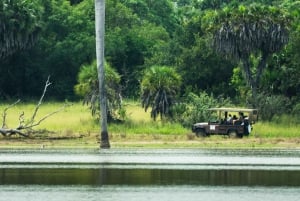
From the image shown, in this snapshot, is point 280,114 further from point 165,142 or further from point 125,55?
point 125,55

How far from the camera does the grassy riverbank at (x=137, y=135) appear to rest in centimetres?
5678

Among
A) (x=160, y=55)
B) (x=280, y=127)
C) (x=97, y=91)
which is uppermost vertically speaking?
(x=160, y=55)

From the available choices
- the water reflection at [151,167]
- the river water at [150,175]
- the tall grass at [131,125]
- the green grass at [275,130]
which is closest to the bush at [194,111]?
the tall grass at [131,125]

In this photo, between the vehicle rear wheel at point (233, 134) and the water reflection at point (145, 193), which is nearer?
the water reflection at point (145, 193)

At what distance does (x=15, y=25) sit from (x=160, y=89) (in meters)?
16.2

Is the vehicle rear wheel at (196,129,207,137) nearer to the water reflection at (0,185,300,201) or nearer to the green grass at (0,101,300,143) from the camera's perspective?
the green grass at (0,101,300,143)

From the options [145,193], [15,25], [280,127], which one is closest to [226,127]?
[280,127]

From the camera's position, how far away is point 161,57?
83938 mm

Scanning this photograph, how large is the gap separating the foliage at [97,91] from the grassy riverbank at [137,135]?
93cm

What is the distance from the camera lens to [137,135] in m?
60.7

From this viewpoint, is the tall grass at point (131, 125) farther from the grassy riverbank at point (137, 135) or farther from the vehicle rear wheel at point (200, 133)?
the vehicle rear wheel at point (200, 133)

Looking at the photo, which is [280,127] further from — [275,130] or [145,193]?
[145,193]

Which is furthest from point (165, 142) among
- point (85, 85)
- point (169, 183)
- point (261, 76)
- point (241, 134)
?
point (169, 183)

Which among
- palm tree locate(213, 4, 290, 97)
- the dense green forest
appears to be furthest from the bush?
palm tree locate(213, 4, 290, 97)
